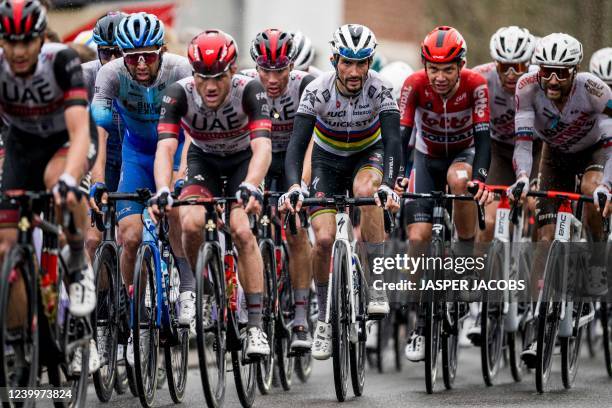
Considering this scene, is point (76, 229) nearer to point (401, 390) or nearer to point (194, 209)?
point (194, 209)

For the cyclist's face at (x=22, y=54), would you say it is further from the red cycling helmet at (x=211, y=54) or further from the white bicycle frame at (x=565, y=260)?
the white bicycle frame at (x=565, y=260)

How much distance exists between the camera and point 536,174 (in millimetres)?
13852

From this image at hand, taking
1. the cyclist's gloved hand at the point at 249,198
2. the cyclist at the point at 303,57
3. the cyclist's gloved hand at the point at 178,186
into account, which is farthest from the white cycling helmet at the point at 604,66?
the cyclist's gloved hand at the point at 249,198

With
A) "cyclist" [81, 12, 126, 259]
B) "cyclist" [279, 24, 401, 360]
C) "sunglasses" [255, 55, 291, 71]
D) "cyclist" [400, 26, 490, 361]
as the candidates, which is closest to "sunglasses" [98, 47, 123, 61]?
"cyclist" [81, 12, 126, 259]

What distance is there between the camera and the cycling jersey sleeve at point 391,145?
1073cm

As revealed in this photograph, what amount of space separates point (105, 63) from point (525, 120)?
Answer: 350 cm

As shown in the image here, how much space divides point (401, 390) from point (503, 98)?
3.05 metres

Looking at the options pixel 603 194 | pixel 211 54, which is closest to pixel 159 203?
pixel 211 54

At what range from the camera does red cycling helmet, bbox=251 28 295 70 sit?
38.3ft

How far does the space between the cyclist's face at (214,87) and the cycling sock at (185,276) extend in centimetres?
119

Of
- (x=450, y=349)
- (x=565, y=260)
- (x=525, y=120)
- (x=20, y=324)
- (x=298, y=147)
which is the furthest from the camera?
(x=525, y=120)

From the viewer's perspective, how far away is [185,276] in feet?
34.9

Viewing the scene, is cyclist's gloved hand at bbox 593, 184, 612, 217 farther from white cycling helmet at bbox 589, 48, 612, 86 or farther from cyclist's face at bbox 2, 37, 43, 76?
cyclist's face at bbox 2, 37, 43, 76

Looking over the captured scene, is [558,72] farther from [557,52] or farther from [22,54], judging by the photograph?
[22,54]
